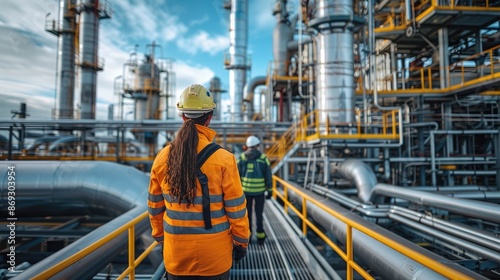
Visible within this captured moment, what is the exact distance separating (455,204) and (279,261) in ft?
8.97

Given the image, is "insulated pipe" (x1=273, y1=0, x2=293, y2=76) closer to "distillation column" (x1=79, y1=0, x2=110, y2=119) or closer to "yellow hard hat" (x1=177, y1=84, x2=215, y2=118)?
"distillation column" (x1=79, y1=0, x2=110, y2=119)

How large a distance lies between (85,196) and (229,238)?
3.88 meters

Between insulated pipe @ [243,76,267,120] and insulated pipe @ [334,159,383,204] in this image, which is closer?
insulated pipe @ [334,159,383,204]

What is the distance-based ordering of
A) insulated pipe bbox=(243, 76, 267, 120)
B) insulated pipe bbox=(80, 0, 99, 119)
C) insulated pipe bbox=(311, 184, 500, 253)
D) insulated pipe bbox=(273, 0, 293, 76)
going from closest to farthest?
insulated pipe bbox=(311, 184, 500, 253) → insulated pipe bbox=(80, 0, 99, 119) → insulated pipe bbox=(273, 0, 293, 76) → insulated pipe bbox=(243, 76, 267, 120)

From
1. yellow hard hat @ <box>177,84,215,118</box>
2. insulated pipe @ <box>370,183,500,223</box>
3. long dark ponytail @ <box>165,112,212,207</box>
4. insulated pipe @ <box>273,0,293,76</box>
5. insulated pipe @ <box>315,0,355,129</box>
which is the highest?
insulated pipe @ <box>273,0,293,76</box>

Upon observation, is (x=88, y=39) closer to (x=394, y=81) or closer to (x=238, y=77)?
(x=238, y=77)

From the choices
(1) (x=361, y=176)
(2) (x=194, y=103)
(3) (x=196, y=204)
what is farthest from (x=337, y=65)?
(3) (x=196, y=204)

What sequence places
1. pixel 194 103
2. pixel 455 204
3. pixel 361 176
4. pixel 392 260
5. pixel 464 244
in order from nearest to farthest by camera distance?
pixel 194 103, pixel 392 260, pixel 464 244, pixel 455 204, pixel 361 176

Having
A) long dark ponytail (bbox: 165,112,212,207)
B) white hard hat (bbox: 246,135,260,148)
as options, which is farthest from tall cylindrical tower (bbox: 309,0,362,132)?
long dark ponytail (bbox: 165,112,212,207)

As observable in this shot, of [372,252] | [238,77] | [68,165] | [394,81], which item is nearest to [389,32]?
[394,81]

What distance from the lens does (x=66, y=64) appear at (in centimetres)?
1709

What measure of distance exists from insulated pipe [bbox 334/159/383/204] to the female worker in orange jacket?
5.77 meters

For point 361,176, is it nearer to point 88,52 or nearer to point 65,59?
point 88,52

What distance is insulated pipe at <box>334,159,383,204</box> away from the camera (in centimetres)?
675
